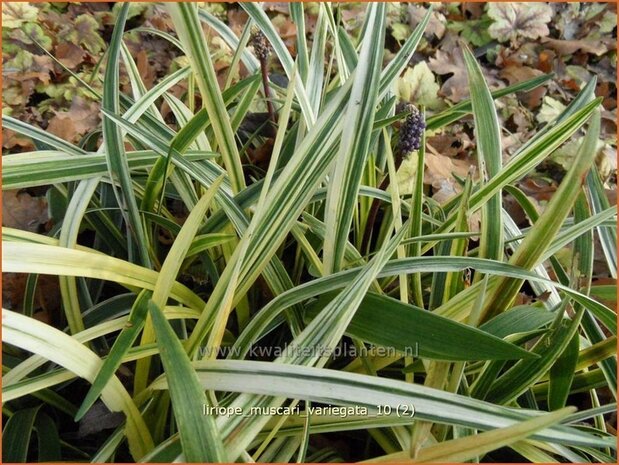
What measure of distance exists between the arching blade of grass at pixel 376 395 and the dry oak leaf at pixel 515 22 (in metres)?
1.24

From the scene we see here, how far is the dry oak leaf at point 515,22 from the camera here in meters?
1.45

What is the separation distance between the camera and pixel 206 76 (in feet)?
1.87

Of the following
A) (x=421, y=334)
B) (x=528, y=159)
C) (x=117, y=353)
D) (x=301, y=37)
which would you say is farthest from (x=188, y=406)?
(x=301, y=37)

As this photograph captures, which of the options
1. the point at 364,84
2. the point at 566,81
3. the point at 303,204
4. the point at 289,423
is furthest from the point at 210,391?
the point at 566,81

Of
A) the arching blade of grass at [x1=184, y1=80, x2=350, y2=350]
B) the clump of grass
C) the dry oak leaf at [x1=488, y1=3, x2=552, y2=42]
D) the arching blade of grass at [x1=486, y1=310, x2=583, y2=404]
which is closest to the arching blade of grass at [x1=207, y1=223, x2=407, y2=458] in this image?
the clump of grass

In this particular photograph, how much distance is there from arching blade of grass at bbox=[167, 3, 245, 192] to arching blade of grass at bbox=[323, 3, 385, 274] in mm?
141

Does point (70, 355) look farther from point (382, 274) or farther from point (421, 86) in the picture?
point (421, 86)

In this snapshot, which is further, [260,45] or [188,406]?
[260,45]

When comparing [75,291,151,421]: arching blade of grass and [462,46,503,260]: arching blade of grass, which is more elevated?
[462,46,503,260]: arching blade of grass

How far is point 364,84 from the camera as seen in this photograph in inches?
22.6

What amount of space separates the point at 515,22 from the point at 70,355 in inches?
56.4

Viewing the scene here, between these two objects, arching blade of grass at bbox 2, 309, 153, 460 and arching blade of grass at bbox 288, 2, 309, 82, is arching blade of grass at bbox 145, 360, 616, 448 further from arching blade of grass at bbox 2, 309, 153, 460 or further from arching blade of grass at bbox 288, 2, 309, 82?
arching blade of grass at bbox 288, 2, 309, 82

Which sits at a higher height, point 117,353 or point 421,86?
point 421,86

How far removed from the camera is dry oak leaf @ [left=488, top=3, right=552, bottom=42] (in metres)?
1.45
